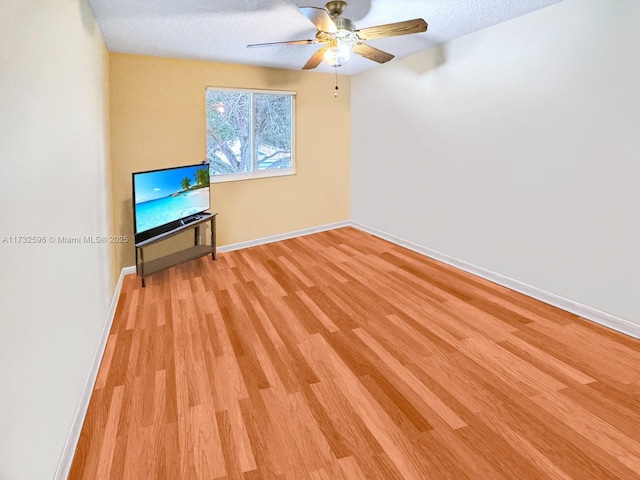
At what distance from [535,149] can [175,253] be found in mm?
3807

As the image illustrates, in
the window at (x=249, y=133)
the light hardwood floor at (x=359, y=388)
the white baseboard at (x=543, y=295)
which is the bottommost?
the light hardwood floor at (x=359, y=388)

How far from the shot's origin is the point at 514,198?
3607 millimetres

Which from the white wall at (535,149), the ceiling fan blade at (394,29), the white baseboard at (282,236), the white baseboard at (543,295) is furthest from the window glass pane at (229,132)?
the ceiling fan blade at (394,29)

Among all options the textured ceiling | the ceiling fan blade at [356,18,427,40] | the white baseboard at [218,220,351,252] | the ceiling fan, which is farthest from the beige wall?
the ceiling fan blade at [356,18,427,40]

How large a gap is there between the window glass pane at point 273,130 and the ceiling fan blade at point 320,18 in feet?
8.48

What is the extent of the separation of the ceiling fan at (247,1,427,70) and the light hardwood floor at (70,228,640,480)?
2.09m

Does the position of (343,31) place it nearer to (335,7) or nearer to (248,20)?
(335,7)

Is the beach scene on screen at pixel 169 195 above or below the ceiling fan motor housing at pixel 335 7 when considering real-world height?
below

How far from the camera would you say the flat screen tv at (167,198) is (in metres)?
3.72

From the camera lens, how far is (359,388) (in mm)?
2244

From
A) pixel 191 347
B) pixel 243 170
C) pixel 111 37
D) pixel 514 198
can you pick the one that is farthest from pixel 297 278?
pixel 111 37

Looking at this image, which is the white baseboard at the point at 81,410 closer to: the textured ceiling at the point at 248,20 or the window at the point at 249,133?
the textured ceiling at the point at 248,20

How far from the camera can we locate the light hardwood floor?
1.73 meters

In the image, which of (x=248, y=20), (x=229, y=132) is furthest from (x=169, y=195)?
(x=248, y=20)
